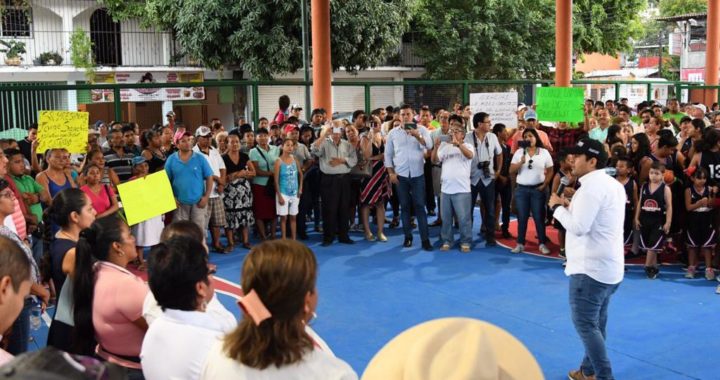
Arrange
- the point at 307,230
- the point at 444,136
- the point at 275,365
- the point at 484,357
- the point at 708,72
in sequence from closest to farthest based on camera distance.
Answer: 1. the point at 484,357
2. the point at 275,365
3. the point at 444,136
4. the point at 307,230
5. the point at 708,72

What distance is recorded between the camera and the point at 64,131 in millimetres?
8086

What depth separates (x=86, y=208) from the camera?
462 centimetres

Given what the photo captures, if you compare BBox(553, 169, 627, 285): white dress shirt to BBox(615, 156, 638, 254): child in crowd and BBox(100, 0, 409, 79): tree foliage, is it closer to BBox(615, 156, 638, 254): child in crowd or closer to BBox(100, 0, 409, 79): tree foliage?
BBox(615, 156, 638, 254): child in crowd

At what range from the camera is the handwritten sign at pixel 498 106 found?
12.4m

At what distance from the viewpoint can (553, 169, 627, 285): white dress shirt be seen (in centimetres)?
513

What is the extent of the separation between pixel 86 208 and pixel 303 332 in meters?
2.59

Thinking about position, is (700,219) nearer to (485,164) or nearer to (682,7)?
(485,164)

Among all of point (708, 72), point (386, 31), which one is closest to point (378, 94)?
point (386, 31)

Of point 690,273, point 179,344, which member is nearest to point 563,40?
point 690,273

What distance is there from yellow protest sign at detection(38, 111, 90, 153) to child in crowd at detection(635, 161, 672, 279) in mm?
6151

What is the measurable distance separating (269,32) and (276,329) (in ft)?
62.7

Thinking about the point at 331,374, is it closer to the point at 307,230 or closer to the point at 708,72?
the point at 307,230

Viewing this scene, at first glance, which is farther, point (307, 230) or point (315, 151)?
point (307, 230)

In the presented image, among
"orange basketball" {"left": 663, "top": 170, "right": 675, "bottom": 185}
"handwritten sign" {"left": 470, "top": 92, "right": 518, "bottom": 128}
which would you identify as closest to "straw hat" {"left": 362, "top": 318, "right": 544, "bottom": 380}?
"orange basketball" {"left": 663, "top": 170, "right": 675, "bottom": 185}
